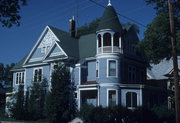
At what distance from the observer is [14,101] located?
42219mm

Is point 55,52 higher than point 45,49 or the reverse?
the reverse

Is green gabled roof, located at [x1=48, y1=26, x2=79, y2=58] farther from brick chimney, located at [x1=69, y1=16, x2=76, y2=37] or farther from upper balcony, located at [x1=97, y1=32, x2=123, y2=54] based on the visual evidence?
upper balcony, located at [x1=97, y1=32, x2=123, y2=54]

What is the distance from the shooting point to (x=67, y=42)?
39.6 meters

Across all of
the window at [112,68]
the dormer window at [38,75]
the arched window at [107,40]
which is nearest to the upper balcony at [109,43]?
the arched window at [107,40]

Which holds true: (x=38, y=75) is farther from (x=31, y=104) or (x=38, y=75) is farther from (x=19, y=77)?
(x=19, y=77)

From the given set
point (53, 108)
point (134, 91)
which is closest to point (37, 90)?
point (53, 108)

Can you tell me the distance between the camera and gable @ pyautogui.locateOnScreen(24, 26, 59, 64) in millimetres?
40394

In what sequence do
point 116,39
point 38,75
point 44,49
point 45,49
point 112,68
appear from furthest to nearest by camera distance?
point 44,49 < point 45,49 < point 38,75 < point 116,39 < point 112,68

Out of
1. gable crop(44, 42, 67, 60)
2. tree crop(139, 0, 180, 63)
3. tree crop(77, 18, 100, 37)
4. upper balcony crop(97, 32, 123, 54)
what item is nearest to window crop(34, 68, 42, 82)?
gable crop(44, 42, 67, 60)

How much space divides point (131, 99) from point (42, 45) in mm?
15007

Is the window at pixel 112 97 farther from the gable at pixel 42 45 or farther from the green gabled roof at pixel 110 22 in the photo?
the gable at pixel 42 45

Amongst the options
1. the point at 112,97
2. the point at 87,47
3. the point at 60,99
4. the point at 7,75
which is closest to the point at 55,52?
the point at 87,47

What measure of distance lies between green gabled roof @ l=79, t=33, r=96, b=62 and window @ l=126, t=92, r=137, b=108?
21.6 ft

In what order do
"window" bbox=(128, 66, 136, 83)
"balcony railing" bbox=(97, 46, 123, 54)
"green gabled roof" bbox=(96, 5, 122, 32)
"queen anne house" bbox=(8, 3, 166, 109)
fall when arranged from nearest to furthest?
"queen anne house" bbox=(8, 3, 166, 109) < "balcony railing" bbox=(97, 46, 123, 54) < "green gabled roof" bbox=(96, 5, 122, 32) < "window" bbox=(128, 66, 136, 83)
